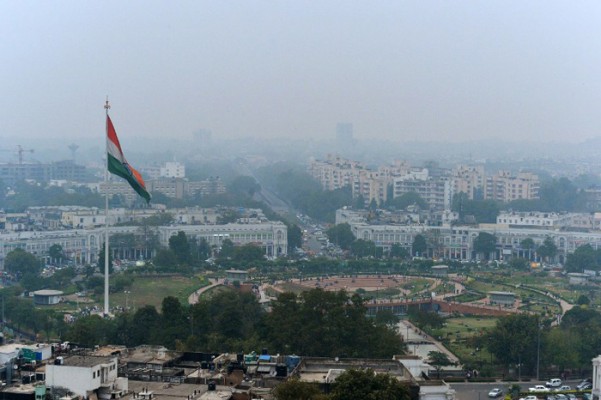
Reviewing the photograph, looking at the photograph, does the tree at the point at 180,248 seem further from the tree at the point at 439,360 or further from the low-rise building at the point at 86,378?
the low-rise building at the point at 86,378

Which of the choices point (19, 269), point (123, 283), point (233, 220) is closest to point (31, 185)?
point (233, 220)

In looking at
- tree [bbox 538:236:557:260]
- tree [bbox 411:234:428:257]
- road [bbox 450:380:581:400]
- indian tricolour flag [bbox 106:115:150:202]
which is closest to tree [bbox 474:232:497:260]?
tree [bbox 538:236:557:260]

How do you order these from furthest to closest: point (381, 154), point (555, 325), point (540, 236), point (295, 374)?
1. point (381, 154)
2. point (540, 236)
3. point (555, 325)
4. point (295, 374)

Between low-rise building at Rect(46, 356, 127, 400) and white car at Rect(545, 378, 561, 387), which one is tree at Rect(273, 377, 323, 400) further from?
white car at Rect(545, 378, 561, 387)

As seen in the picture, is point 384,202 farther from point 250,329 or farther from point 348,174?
point 250,329


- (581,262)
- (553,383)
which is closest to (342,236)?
(581,262)

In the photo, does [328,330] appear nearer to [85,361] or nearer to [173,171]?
[85,361]
